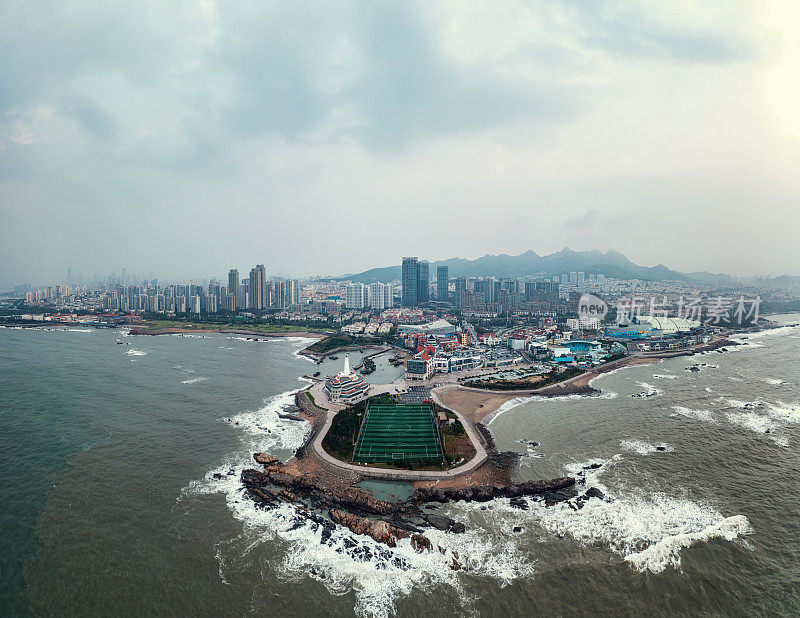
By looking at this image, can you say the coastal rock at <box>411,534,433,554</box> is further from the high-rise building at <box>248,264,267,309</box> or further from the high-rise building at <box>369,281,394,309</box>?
the high-rise building at <box>369,281,394,309</box>

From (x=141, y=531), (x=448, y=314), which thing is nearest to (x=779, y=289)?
(x=448, y=314)

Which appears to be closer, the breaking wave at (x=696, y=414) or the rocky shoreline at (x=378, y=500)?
the rocky shoreline at (x=378, y=500)

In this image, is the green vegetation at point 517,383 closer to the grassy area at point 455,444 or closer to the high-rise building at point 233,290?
the grassy area at point 455,444

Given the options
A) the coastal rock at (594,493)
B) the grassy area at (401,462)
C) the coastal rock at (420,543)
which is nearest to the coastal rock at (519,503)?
the coastal rock at (594,493)

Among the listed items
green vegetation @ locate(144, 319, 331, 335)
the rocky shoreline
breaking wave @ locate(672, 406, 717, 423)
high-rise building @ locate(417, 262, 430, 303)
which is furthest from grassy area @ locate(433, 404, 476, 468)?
high-rise building @ locate(417, 262, 430, 303)

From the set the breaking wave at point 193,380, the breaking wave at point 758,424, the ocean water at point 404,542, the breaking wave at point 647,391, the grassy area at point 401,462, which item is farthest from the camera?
the breaking wave at point 193,380

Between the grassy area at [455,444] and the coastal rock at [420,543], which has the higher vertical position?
the grassy area at [455,444]

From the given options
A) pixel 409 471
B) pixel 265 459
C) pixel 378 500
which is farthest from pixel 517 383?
pixel 265 459

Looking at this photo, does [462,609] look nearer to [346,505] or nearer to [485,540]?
[485,540]
